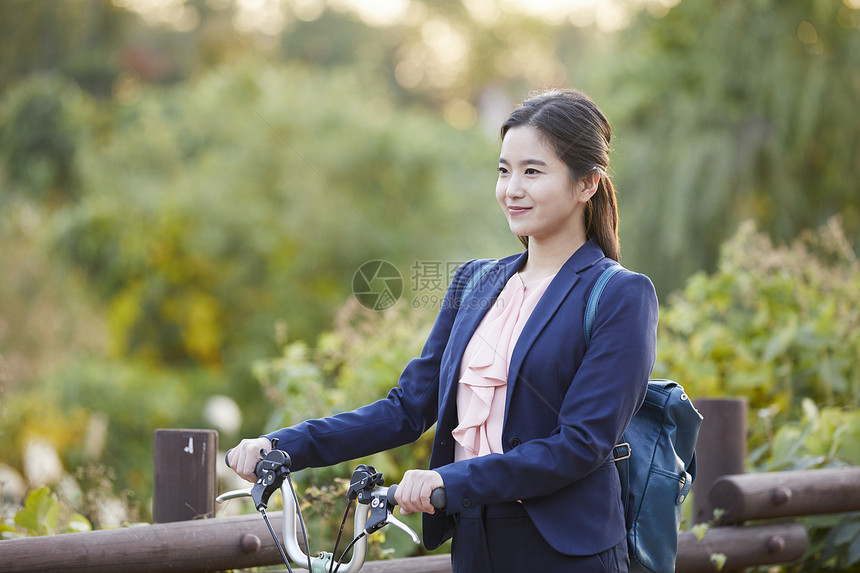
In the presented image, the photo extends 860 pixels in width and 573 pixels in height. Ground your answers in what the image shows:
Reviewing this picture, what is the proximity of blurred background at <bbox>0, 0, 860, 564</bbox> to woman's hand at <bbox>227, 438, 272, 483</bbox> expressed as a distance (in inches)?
54.0

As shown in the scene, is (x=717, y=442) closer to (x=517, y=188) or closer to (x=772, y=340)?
(x=772, y=340)

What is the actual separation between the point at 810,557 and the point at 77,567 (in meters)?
2.78

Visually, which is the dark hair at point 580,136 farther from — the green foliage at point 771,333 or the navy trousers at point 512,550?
the green foliage at point 771,333

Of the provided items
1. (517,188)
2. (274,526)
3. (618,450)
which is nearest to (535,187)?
(517,188)

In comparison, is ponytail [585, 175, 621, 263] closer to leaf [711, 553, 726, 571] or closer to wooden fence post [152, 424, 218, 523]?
wooden fence post [152, 424, 218, 523]

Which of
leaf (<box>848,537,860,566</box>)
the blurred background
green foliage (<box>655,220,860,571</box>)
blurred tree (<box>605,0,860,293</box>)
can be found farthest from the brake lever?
blurred tree (<box>605,0,860,293</box>)

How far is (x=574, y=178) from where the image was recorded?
1.78 metres

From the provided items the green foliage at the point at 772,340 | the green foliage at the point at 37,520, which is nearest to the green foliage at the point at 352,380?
the green foliage at the point at 37,520

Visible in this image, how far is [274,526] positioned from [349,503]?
814mm

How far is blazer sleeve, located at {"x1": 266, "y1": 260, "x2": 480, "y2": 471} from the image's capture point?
1783mm

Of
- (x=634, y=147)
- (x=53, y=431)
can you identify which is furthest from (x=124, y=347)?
(x=634, y=147)

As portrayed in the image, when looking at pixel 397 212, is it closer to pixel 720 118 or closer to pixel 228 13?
pixel 720 118

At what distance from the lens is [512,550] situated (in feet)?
5.48

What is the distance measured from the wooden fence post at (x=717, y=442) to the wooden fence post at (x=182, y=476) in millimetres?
1808
